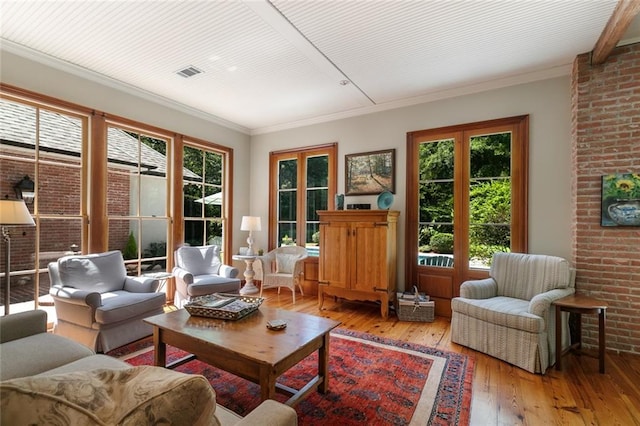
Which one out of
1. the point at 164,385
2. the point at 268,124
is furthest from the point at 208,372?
the point at 268,124

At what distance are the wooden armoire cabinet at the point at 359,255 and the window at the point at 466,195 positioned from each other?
0.46m

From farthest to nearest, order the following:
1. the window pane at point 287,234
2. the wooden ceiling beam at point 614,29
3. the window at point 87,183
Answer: the window pane at point 287,234 < the window at point 87,183 < the wooden ceiling beam at point 614,29

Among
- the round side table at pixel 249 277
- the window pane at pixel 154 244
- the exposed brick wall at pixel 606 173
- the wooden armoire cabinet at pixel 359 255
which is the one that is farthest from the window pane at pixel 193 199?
the exposed brick wall at pixel 606 173

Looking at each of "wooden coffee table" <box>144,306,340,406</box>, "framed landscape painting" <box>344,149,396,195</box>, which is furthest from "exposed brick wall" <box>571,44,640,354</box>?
"wooden coffee table" <box>144,306,340,406</box>

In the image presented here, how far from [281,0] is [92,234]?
3.22 meters

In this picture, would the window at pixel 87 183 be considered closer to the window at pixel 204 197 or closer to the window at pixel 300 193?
the window at pixel 204 197

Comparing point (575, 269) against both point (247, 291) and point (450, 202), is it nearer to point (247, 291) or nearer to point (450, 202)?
point (450, 202)

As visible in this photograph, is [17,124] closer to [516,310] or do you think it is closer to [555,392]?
[516,310]

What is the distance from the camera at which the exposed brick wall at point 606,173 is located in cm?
280

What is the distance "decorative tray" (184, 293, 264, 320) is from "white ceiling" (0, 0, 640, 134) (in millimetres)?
2330

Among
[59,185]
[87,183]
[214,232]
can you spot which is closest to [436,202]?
[214,232]

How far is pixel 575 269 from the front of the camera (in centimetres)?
295

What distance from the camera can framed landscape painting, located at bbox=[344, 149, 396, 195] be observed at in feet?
14.0

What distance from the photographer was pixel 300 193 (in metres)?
5.16
